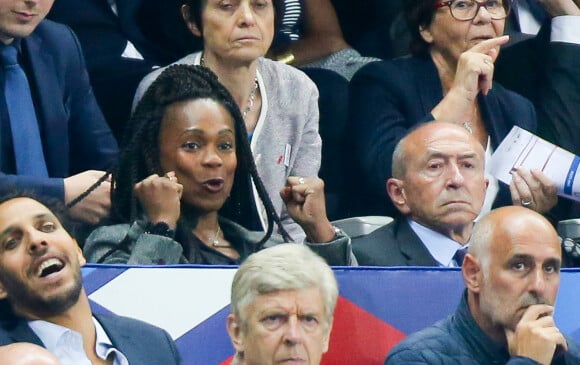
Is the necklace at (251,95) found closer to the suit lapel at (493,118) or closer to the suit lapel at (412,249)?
the suit lapel at (412,249)

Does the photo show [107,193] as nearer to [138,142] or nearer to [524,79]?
[138,142]

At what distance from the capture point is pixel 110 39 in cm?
659

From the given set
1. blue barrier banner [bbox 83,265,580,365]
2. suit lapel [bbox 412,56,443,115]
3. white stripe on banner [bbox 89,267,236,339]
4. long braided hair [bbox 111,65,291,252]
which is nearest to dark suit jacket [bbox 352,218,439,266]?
long braided hair [bbox 111,65,291,252]

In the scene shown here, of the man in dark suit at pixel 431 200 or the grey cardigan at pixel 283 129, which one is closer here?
the man in dark suit at pixel 431 200

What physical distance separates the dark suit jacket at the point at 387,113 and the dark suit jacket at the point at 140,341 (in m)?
1.53

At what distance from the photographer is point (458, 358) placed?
5.11 metres

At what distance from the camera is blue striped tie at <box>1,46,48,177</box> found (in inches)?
230

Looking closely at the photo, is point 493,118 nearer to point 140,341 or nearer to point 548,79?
point 548,79

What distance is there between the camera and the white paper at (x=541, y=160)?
6312mm

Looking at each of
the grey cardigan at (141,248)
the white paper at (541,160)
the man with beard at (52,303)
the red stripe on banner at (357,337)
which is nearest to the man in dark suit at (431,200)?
the grey cardigan at (141,248)

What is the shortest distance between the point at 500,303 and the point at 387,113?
1495 mm

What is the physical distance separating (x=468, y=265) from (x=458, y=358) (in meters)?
0.29

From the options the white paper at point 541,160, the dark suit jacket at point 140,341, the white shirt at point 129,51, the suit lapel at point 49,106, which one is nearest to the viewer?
the dark suit jacket at point 140,341

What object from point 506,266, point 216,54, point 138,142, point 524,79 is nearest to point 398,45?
point 524,79
